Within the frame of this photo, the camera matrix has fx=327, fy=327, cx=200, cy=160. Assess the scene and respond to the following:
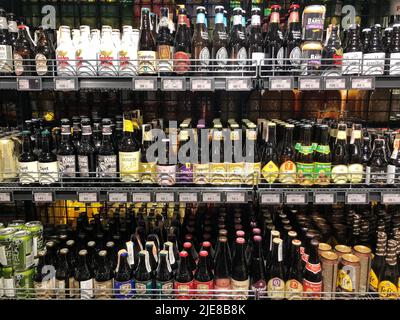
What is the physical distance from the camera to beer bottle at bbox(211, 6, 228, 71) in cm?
193

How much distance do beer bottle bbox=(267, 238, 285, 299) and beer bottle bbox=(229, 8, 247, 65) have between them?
1087mm

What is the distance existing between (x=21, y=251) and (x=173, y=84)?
50.6 inches

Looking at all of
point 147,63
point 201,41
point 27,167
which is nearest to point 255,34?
point 201,41

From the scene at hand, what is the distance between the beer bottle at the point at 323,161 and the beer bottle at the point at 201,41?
820 millimetres

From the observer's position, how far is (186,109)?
2.68 meters

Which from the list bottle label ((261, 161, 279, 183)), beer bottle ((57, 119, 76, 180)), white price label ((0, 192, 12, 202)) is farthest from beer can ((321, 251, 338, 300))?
white price label ((0, 192, 12, 202))

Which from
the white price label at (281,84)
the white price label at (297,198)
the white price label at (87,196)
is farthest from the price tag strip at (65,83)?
the white price label at (297,198)

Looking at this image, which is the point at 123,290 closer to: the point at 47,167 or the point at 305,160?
the point at 47,167

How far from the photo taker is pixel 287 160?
1944mm

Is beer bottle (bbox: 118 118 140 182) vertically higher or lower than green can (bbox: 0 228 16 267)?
higher

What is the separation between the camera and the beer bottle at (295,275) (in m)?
1.83

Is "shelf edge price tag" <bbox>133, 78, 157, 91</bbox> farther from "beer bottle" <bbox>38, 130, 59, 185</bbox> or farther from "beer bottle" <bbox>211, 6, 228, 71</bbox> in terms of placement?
"beer bottle" <bbox>38, 130, 59, 185</bbox>
